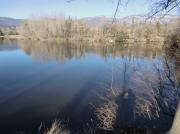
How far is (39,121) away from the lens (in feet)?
32.3

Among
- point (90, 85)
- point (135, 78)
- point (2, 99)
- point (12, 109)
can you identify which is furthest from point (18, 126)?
point (135, 78)

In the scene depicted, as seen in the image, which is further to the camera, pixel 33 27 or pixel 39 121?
pixel 33 27

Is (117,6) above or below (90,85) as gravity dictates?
above

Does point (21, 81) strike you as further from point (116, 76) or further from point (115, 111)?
point (115, 111)

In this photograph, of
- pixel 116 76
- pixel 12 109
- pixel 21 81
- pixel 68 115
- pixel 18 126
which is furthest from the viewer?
pixel 116 76

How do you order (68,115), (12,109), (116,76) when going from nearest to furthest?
1. (68,115)
2. (12,109)
3. (116,76)

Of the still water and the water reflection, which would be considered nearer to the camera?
the still water

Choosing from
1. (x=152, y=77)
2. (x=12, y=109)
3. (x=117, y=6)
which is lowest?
(x=12, y=109)

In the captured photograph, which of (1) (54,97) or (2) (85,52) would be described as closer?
(1) (54,97)

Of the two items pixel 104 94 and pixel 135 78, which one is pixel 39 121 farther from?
pixel 135 78

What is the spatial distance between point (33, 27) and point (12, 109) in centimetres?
6830

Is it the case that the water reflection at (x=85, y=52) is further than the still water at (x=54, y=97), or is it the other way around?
the water reflection at (x=85, y=52)

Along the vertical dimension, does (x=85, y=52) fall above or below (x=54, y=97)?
below

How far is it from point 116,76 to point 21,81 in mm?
6848
